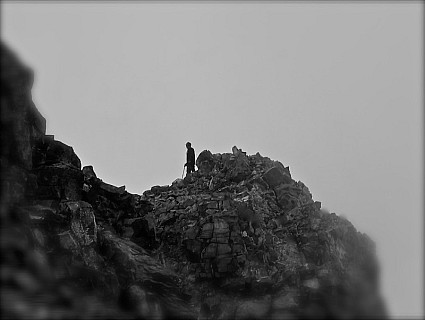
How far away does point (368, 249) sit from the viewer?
48.7 m

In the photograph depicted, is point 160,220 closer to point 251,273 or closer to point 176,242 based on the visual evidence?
point 176,242

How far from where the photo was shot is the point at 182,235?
45.8 metres

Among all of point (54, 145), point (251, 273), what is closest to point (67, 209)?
point (54, 145)

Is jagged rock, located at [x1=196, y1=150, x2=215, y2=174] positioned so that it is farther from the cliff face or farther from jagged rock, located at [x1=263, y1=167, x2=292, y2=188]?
jagged rock, located at [x1=263, y1=167, x2=292, y2=188]

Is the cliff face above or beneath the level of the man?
beneath

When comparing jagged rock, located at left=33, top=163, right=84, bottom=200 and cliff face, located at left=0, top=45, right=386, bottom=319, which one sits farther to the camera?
jagged rock, located at left=33, top=163, right=84, bottom=200

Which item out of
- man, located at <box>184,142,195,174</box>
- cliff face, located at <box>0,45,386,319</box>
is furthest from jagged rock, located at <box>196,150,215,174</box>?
cliff face, located at <box>0,45,386,319</box>

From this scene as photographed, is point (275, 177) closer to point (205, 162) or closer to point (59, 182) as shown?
point (205, 162)

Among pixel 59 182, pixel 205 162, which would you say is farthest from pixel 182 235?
pixel 205 162

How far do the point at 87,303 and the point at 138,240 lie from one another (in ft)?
102

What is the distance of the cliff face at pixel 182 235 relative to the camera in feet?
120

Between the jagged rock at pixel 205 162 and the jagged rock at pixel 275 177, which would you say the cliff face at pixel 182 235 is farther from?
the jagged rock at pixel 205 162

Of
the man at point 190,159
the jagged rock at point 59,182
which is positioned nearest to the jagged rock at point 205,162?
the man at point 190,159

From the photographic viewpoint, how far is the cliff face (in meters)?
36.5
